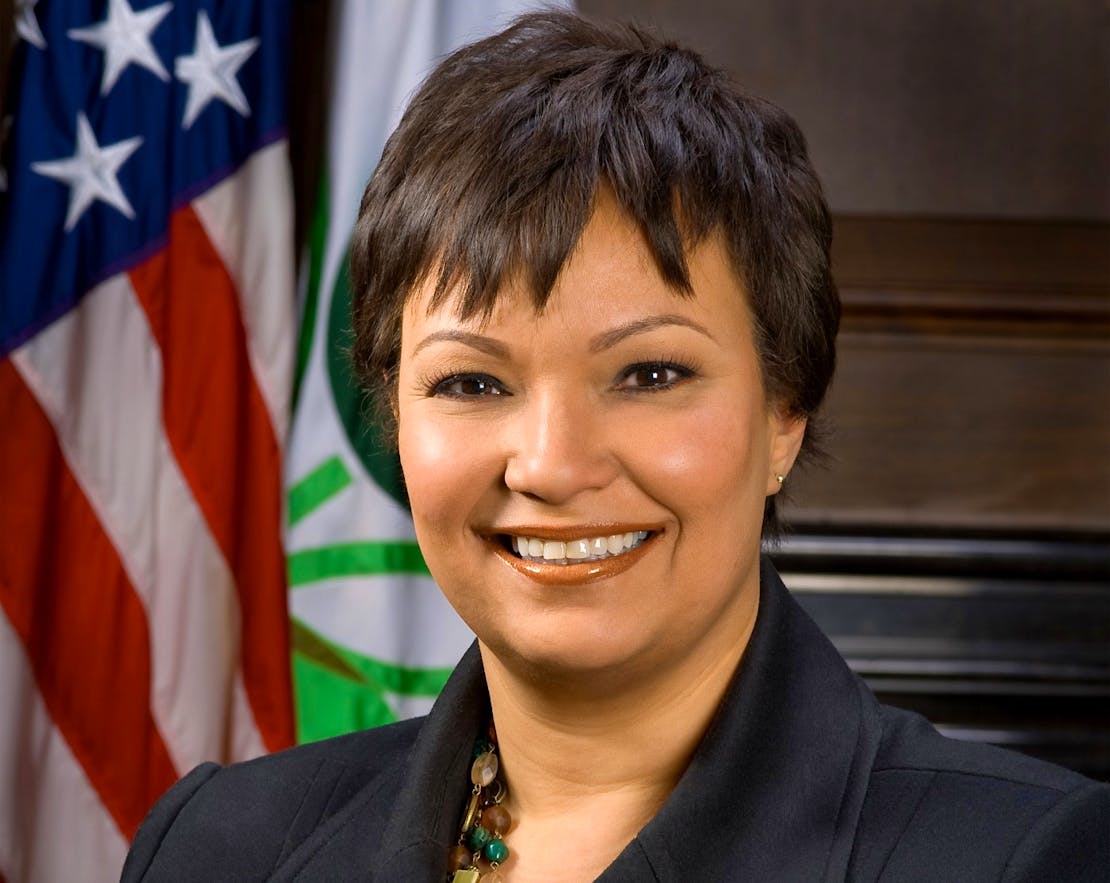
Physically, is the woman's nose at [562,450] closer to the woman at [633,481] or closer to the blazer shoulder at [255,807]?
the woman at [633,481]

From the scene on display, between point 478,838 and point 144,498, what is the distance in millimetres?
1026

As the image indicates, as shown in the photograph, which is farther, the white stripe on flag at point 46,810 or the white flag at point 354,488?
the white flag at point 354,488

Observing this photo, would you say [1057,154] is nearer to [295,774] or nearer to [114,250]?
[114,250]

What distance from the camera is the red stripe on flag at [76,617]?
1.94 meters

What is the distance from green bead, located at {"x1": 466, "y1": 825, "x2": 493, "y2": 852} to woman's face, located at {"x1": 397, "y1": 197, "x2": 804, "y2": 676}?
0.61ft

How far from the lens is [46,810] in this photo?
1.94m

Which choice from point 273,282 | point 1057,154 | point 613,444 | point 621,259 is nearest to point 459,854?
point 613,444

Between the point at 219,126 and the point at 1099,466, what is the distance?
1.41 meters

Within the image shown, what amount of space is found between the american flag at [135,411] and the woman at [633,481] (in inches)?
35.7

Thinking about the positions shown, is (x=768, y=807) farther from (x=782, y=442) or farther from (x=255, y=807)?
(x=255, y=807)

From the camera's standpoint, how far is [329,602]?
80.9 inches

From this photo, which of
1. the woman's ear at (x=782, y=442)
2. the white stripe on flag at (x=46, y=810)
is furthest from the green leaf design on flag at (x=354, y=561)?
the woman's ear at (x=782, y=442)

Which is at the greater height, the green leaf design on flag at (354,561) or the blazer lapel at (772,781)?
the blazer lapel at (772,781)

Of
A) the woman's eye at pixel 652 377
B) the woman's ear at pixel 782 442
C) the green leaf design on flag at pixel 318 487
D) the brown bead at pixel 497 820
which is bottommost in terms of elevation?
the green leaf design on flag at pixel 318 487
